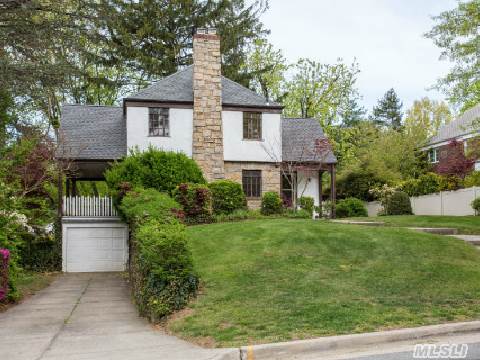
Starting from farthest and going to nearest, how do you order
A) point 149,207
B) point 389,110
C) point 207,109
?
point 389,110 < point 207,109 < point 149,207

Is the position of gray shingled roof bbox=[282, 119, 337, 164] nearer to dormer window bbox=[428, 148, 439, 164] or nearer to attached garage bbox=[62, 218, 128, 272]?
attached garage bbox=[62, 218, 128, 272]

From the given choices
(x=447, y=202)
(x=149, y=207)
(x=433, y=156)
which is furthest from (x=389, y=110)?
(x=149, y=207)

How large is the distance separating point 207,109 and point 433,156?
82.3ft

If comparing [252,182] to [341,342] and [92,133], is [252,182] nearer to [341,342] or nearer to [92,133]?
[92,133]

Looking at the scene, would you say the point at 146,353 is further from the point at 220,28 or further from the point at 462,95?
the point at 220,28

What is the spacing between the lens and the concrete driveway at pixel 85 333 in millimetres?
8180

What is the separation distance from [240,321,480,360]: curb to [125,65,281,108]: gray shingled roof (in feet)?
63.0

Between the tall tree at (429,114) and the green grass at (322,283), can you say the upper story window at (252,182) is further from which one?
the tall tree at (429,114)

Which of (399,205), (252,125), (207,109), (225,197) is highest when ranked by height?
(207,109)

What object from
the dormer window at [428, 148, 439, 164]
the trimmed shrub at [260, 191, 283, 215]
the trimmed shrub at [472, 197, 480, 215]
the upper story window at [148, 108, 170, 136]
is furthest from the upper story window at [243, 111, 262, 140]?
the dormer window at [428, 148, 439, 164]

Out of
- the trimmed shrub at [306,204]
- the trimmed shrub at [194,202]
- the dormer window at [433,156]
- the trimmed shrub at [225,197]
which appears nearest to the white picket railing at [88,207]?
the trimmed shrub at [194,202]

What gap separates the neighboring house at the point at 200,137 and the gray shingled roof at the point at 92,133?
5 cm

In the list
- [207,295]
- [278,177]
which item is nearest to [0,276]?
[207,295]

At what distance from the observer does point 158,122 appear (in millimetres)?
A: 25922
